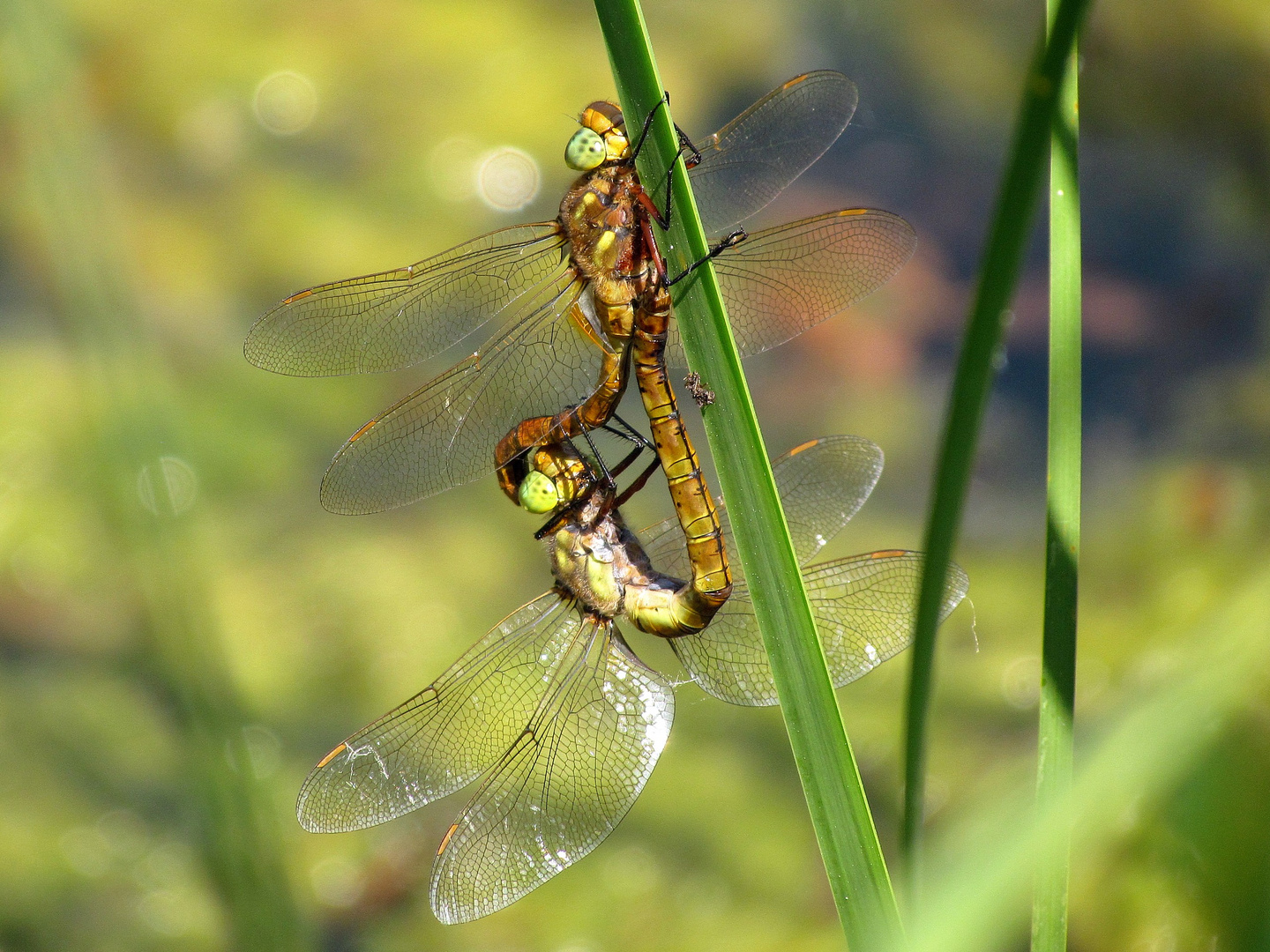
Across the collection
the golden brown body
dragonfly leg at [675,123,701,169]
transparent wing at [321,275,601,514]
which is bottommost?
transparent wing at [321,275,601,514]

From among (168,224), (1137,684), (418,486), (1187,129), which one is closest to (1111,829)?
(1137,684)

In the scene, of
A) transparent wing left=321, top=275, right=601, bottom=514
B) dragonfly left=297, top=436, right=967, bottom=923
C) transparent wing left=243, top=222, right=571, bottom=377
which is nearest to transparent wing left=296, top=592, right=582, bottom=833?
dragonfly left=297, top=436, right=967, bottom=923

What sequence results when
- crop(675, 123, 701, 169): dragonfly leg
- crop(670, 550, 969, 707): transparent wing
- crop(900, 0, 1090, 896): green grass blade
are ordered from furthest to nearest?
crop(670, 550, 969, 707): transparent wing, crop(675, 123, 701, 169): dragonfly leg, crop(900, 0, 1090, 896): green grass blade

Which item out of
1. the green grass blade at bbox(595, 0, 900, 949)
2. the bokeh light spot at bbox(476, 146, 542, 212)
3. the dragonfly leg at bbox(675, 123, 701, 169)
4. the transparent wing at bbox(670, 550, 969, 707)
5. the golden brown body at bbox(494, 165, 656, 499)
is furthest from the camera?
the bokeh light spot at bbox(476, 146, 542, 212)

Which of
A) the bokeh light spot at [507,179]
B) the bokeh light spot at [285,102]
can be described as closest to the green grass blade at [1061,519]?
the bokeh light spot at [507,179]

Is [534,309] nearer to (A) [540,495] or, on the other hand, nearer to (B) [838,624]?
(A) [540,495]

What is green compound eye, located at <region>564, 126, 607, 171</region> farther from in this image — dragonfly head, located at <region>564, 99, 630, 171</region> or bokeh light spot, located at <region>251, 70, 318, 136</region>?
bokeh light spot, located at <region>251, 70, 318, 136</region>

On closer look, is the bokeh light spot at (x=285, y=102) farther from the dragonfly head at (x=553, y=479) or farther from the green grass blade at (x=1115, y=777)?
the green grass blade at (x=1115, y=777)
